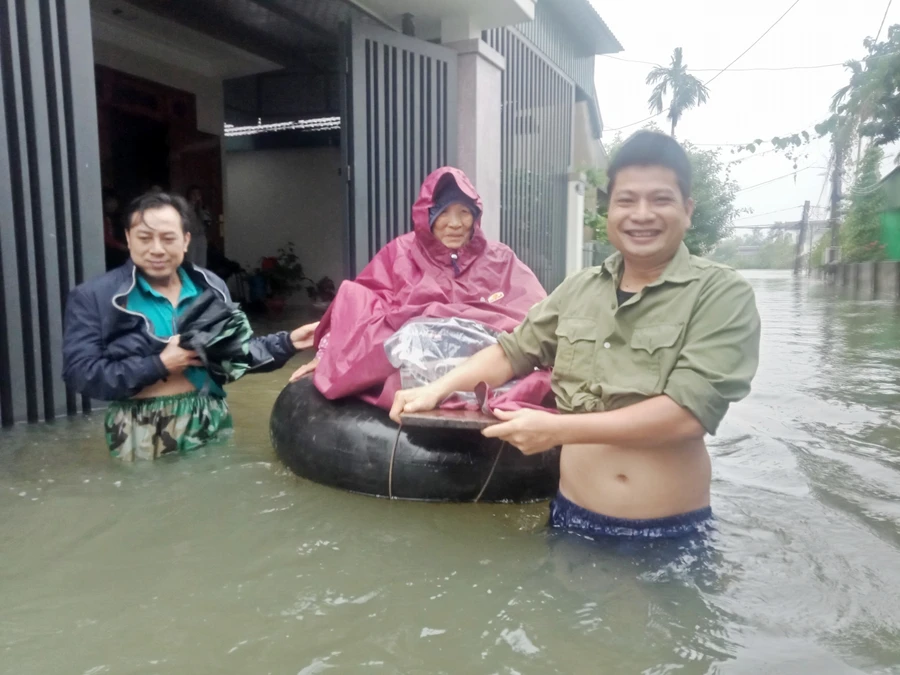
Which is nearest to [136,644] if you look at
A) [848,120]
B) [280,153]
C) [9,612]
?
[9,612]

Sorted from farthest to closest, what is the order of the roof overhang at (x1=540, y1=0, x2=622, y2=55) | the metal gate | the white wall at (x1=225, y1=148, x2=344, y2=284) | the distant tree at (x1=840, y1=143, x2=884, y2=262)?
the distant tree at (x1=840, y1=143, x2=884, y2=262) → the white wall at (x1=225, y1=148, x2=344, y2=284) → the roof overhang at (x1=540, y1=0, x2=622, y2=55) → the metal gate

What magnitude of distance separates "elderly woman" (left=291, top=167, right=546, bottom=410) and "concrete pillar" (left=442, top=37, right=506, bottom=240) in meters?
3.05

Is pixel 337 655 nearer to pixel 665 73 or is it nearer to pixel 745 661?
pixel 745 661

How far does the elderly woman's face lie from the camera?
11.6 ft

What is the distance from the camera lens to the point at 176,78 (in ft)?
29.5

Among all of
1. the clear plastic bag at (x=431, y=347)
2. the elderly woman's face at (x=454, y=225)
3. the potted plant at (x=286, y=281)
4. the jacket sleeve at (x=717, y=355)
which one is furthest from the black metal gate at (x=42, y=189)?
the potted plant at (x=286, y=281)

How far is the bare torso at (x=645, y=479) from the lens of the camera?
2.14 meters

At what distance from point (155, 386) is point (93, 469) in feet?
1.48

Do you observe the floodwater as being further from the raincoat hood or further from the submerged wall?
the submerged wall

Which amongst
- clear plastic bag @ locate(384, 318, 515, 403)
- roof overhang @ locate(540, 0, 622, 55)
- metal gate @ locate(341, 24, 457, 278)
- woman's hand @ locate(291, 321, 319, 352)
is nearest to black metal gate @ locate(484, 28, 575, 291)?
roof overhang @ locate(540, 0, 622, 55)

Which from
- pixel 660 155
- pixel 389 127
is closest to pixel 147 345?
pixel 660 155

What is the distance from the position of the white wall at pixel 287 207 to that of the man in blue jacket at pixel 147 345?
27.6 ft

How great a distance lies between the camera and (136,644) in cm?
179

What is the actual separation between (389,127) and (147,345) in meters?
3.46
